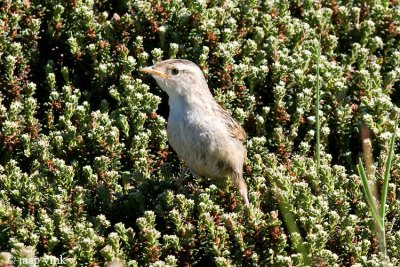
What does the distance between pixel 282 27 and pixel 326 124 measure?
126cm

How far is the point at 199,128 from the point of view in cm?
668

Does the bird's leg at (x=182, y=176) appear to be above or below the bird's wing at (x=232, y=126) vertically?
below

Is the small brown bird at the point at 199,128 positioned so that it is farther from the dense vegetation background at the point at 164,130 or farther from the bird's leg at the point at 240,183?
the dense vegetation background at the point at 164,130

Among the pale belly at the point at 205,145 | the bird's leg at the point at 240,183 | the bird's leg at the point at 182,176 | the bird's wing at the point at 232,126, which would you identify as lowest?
the bird's leg at the point at 240,183

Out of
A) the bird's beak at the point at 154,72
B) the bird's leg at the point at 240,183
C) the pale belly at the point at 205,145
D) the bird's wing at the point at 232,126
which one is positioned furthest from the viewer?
the bird's beak at the point at 154,72

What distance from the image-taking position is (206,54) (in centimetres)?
752

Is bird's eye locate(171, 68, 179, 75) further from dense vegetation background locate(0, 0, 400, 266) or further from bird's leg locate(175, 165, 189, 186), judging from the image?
bird's leg locate(175, 165, 189, 186)

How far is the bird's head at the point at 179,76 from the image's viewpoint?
6.93 m

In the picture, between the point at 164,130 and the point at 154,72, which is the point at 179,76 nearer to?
the point at 154,72

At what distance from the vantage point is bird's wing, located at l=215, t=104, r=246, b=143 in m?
6.76

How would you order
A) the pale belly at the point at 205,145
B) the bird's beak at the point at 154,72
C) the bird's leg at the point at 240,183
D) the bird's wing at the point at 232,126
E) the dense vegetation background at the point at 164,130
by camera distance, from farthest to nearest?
the bird's beak at the point at 154,72
the bird's wing at the point at 232,126
the pale belly at the point at 205,145
the bird's leg at the point at 240,183
the dense vegetation background at the point at 164,130

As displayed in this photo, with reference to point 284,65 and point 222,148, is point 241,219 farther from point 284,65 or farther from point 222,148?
point 284,65

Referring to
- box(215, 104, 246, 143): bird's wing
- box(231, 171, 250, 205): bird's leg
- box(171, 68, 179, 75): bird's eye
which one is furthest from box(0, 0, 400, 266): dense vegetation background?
box(171, 68, 179, 75): bird's eye

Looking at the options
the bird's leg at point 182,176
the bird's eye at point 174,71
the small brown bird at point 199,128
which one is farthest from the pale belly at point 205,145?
the bird's eye at point 174,71
